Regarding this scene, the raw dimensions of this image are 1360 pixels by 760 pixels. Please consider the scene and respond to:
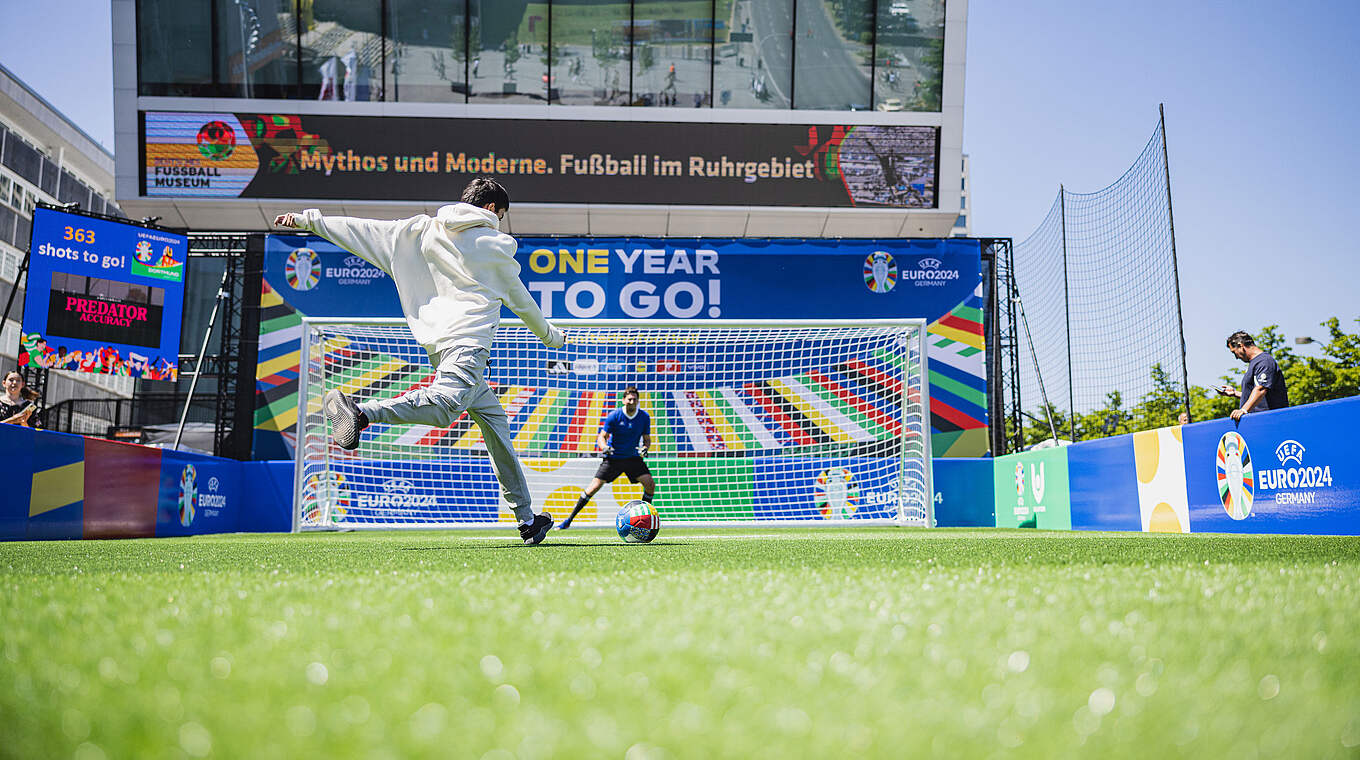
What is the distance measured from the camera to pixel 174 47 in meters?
15.0

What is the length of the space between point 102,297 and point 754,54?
35.2 feet

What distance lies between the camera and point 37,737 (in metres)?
0.97

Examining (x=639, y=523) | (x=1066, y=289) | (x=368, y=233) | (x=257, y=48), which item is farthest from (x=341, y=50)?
(x=1066, y=289)

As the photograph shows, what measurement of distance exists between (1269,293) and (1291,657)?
2487cm

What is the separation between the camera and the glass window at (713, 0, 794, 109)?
611 inches

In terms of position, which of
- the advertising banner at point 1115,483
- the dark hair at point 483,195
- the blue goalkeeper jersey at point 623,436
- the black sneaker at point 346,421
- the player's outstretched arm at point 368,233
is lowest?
the advertising banner at point 1115,483

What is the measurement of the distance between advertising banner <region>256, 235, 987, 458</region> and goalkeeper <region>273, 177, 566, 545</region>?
9395 millimetres

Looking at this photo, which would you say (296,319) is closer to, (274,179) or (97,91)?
(274,179)

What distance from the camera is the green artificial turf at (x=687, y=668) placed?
95 cm

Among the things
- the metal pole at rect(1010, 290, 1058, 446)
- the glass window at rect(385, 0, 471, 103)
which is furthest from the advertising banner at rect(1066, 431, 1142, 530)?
the glass window at rect(385, 0, 471, 103)

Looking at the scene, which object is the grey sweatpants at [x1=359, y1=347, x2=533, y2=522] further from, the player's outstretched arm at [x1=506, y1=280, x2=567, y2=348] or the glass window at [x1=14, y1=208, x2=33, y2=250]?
the glass window at [x1=14, y1=208, x2=33, y2=250]

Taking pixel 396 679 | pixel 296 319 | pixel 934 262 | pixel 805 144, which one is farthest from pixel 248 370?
pixel 396 679

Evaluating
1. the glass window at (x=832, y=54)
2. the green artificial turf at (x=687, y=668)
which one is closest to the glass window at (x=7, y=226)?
the glass window at (x=832, y=54)

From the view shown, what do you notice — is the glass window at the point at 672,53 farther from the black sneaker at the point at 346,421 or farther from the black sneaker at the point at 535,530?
the black sneaker at the point at 346,421
